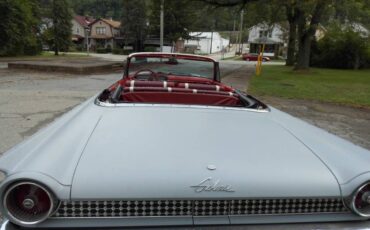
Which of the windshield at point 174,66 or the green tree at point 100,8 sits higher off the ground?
the green tree at point 100,8

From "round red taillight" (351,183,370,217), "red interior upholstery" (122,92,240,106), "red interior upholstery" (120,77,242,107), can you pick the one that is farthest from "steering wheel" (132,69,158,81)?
"round red taillight" (351,183,370,217)

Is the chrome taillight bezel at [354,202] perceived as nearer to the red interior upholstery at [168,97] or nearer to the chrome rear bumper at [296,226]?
the chrome rear bumper at [296,226]

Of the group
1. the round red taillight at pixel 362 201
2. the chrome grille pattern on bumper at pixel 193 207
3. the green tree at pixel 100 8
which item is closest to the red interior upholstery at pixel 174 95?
the chrome grille pattern on bumper at pixel 193 207

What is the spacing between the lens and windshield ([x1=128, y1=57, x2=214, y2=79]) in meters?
4.38

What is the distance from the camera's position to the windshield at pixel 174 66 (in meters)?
4.38

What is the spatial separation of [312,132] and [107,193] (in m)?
1.45

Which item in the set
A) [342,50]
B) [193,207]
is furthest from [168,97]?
[342,50]

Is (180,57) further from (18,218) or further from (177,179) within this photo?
(18,218)

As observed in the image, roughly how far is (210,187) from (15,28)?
3178 centimetres

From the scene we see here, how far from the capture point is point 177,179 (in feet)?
5.56

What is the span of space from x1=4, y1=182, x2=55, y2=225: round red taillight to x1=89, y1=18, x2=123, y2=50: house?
86.1 meters

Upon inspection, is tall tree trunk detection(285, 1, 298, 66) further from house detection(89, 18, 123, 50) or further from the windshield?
house detection(89, 18, 123, 50)

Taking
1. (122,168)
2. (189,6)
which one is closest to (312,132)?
(122,168)

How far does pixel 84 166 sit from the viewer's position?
1.76 meters
